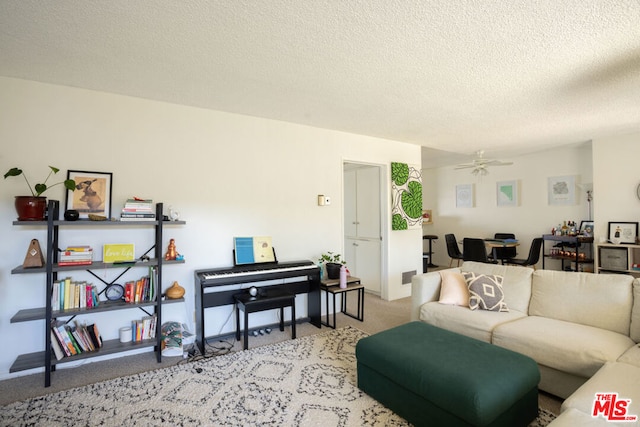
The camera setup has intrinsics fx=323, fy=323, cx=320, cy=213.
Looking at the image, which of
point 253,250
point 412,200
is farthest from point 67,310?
point 412,200

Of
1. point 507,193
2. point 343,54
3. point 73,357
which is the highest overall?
point 343,54

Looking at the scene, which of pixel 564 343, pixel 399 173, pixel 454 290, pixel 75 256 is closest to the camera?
pixel 564 343

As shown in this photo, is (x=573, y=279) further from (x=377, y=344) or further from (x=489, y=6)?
(x=489, y=6)

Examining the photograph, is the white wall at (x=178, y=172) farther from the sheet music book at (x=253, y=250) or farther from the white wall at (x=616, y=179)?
the white wall at (x=616, y=179)

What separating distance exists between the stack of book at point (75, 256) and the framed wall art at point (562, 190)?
6977 millimetres

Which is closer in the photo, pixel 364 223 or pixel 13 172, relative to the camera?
pixel 13 172

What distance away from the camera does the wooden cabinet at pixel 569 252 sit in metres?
5.06

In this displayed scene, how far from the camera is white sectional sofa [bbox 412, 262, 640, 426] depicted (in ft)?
6.17

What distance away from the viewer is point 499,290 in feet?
9.62

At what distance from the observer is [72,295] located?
264 cm

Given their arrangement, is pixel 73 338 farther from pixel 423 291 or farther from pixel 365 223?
pixel 365 223

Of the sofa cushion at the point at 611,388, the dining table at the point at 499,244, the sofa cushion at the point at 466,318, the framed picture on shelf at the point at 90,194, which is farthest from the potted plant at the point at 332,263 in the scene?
the dining table at the point at 499,244

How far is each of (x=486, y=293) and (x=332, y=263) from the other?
172cm

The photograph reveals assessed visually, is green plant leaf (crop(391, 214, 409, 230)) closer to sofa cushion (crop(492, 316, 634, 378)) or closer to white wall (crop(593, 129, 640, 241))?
sofa cushion (crop(492, 316, 634, 378))
